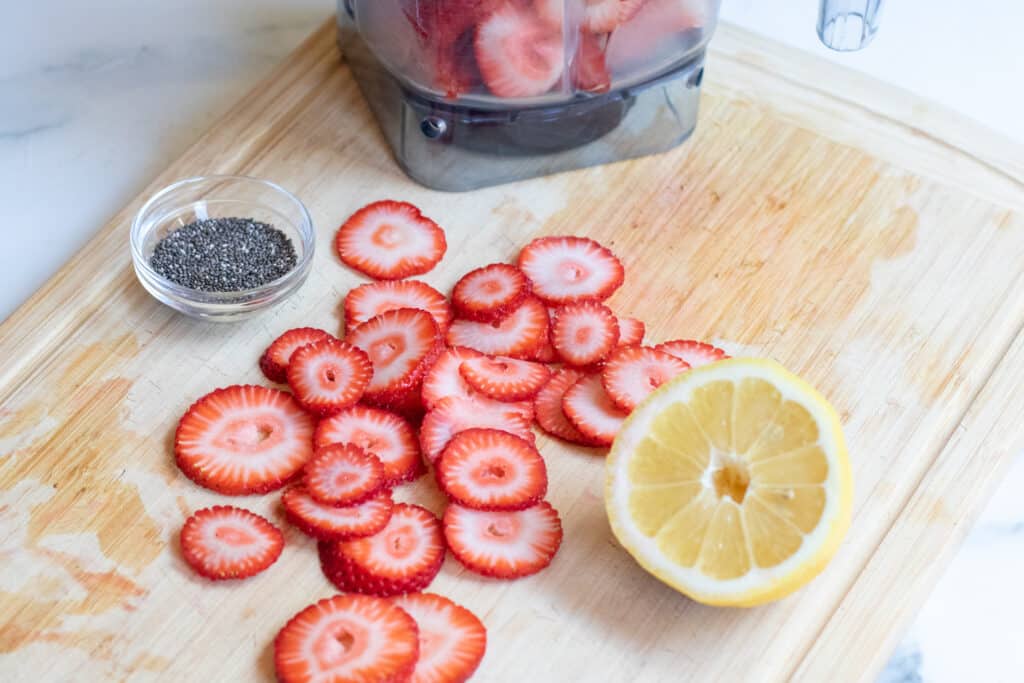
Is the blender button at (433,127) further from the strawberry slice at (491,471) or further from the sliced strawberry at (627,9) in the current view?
the strawberry slice at (491,471)

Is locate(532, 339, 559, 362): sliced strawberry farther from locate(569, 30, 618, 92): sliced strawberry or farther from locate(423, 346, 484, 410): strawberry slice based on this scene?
locate(569, 30, 618, 92): sliced strawberry

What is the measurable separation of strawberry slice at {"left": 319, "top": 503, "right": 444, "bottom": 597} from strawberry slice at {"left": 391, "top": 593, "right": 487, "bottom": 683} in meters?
0.02

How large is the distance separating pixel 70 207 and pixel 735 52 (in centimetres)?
100

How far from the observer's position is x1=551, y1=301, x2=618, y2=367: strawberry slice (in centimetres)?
184

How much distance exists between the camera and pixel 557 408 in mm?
1803

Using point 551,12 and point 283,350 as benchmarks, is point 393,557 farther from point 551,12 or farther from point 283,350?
point 551,12

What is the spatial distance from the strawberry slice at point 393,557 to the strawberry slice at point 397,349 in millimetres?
159

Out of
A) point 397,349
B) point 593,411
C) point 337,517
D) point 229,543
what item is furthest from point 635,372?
point 229,543

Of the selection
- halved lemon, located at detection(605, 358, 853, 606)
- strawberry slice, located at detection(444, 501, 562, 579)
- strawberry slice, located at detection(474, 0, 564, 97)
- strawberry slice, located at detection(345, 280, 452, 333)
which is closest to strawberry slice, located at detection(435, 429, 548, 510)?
strawberry slice, located at detection(444, 501, 562, 579)

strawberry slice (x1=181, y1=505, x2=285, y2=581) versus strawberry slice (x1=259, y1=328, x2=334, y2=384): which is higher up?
strawberry slice (x1=259, y1=328, x2=334, y2=384)

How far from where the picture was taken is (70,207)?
2156 mm

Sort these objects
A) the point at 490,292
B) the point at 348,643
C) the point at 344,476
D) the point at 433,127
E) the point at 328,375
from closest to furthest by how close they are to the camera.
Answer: the point at 348,643 → the point at 344,476 → the point at 328,375 → the point at 490,292 → the point at 433,127

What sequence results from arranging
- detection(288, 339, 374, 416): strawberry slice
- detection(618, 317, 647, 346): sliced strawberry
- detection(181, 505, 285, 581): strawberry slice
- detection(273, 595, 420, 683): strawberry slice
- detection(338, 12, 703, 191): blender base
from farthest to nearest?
detection(338, 12, 703, 191): blender base, detection(618, 317, 647, 346): sliced strawberry, detection(288, 339, 374, 416): strawberry slice, detection(181, 505, 285, 581): strawberry slice, detection(273, 595, 420, 683): strawberry slice

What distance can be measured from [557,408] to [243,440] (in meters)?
0.38
